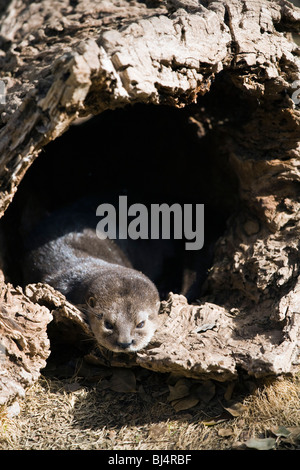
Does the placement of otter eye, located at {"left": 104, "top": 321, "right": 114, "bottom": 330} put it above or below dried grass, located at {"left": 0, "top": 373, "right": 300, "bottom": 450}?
above

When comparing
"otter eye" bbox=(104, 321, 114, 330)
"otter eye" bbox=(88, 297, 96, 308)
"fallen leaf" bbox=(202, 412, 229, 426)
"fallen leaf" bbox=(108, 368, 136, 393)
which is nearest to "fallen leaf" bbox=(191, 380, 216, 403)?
"fallen leaf" bbox=(202, 412, 229, 426)

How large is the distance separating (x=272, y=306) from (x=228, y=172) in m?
1.49

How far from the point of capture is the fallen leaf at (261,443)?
2.53 metres

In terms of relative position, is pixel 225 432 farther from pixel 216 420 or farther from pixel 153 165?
pixel 153 165

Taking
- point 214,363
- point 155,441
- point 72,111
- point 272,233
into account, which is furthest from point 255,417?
point 72,111

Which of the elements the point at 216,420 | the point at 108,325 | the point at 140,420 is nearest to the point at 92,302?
the point at 108,325

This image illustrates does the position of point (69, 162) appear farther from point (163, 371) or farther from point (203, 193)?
point (163, 371)

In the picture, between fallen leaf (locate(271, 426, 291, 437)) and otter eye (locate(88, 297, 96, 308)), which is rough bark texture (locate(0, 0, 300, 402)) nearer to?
otter eye (locate(88, 297, 96, 308))

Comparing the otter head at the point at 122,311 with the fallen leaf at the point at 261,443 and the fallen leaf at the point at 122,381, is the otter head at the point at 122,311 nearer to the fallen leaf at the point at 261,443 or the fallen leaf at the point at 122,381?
the fallen leaf at the point at 122,381

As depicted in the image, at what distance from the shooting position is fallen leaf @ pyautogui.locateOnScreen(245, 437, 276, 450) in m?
2.53

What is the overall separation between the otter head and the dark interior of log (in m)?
0.76

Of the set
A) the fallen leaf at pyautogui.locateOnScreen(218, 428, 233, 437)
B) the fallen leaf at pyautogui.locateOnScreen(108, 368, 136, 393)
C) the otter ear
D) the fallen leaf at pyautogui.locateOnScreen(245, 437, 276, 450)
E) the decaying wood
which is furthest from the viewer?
the otter ear

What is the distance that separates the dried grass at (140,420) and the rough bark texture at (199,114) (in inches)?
7.7

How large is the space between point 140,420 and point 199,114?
104 inches
